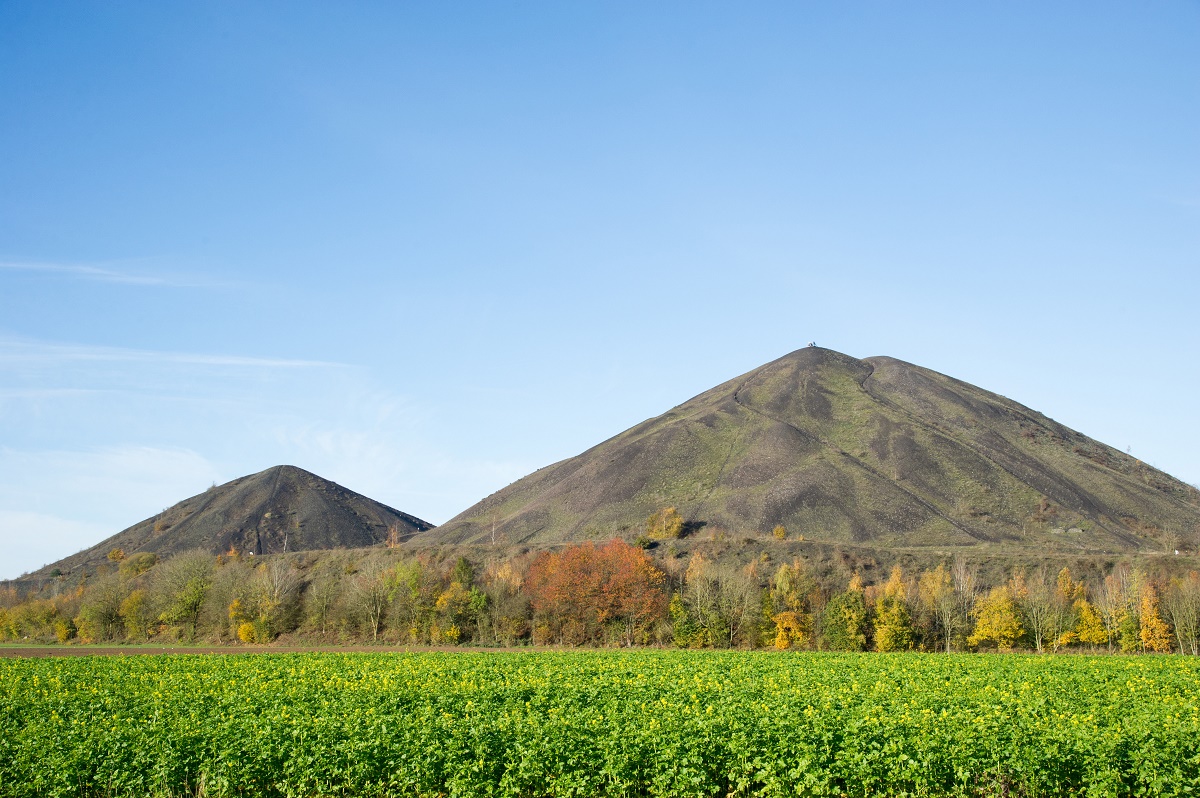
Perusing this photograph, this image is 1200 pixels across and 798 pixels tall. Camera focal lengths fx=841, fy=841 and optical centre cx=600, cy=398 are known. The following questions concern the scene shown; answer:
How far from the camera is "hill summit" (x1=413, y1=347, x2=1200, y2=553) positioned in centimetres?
14425

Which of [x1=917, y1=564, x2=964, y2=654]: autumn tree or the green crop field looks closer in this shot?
the green crop field

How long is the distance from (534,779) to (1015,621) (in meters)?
72.4

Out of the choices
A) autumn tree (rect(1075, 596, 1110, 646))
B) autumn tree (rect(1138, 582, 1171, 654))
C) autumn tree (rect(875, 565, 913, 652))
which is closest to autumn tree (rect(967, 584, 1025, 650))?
autumn tree (rect(1075, 596, 1110, 646))

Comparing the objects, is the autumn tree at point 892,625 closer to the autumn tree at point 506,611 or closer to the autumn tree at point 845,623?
the autumn tree at point 845,623

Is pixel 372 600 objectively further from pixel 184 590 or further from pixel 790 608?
pixel 790 608

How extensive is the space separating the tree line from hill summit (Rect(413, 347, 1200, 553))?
1611 inches

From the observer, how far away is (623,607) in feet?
279

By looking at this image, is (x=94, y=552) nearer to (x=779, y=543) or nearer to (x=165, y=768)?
(x=779, y=543)

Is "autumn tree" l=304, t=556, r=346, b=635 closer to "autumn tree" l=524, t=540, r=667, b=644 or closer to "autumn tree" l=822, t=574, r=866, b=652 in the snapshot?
"autumn tree" l=524, t=540, r=667, b=644

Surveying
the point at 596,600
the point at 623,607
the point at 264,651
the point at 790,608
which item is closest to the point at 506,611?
the point at 596,600

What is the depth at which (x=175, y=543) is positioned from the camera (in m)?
185

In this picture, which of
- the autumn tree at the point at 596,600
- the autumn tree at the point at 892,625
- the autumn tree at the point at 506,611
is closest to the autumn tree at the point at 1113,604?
the autumn tree at the point at 892,625

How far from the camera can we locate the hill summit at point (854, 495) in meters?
144

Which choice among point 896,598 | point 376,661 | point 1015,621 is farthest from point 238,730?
point 1015,621
